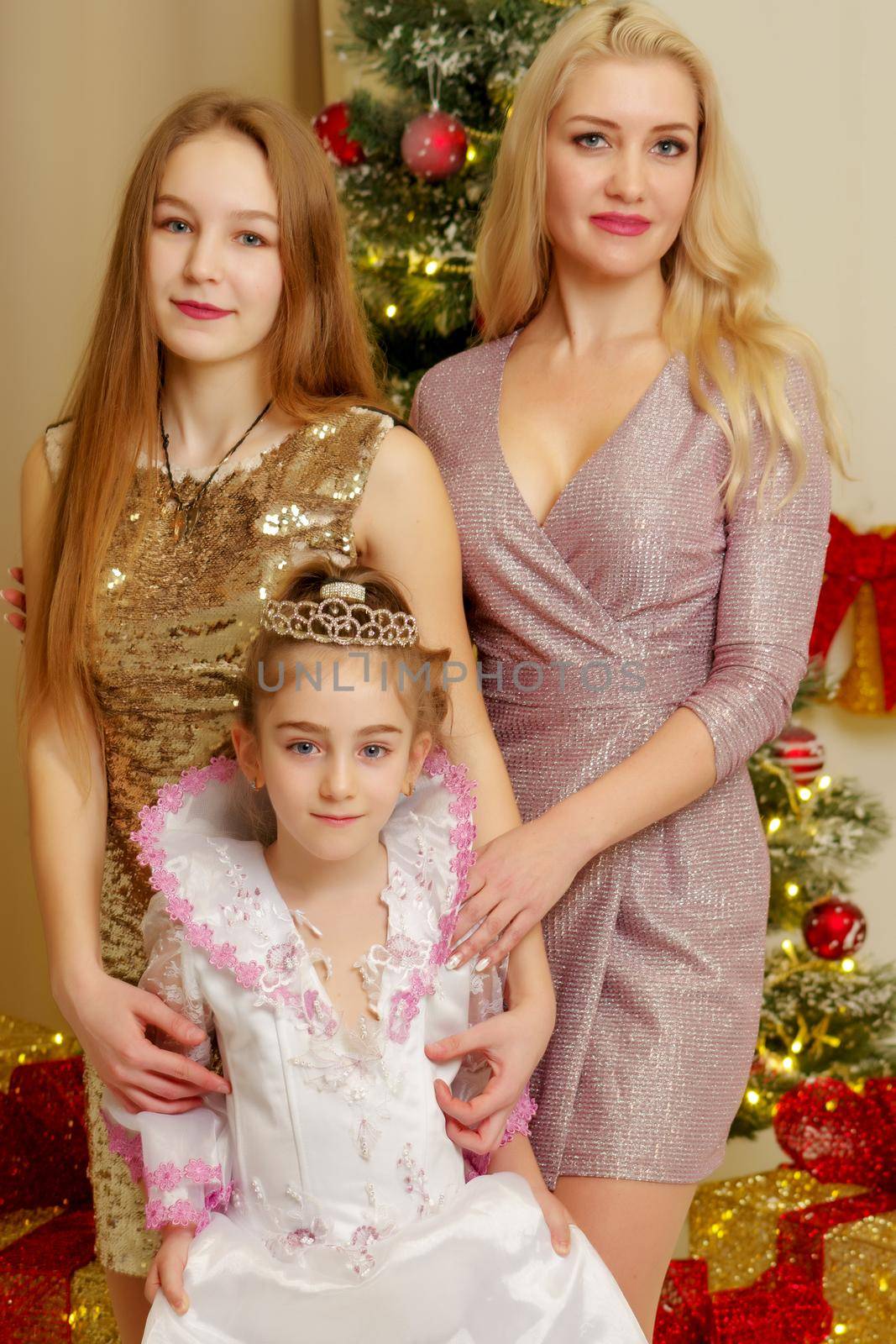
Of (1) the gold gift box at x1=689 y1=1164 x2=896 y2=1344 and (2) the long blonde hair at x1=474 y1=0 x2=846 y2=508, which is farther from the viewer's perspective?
(1) the gold gift box at x1=689 y1=1164 x2=896 y2=1344

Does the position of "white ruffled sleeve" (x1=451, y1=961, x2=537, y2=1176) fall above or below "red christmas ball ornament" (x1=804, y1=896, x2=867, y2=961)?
above

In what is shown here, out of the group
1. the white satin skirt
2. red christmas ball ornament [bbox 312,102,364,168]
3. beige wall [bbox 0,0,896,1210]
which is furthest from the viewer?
beige wall [bbox 0,0,896,1210]

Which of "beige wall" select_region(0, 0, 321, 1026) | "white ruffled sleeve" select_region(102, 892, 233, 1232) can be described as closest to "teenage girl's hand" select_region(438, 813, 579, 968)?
"white ruffled sleeve" select_region(102, 892, 233, 1232)

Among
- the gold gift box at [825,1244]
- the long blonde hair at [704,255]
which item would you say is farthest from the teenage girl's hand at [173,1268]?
the gold gift box at [825,1244]

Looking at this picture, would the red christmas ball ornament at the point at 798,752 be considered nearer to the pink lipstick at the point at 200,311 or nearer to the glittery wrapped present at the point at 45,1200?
the glittery wrapped present at the point at 45,1200

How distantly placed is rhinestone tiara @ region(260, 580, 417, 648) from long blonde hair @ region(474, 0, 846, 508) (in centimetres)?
54

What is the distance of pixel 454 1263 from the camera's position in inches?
52.2

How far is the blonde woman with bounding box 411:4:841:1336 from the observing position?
65.9 inches

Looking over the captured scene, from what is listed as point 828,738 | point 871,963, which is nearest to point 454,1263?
point 871,963

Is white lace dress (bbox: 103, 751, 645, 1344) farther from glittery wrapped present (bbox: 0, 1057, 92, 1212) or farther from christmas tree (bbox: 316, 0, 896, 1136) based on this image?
christmas tree (bbox: 316, 0, 896, 1136)

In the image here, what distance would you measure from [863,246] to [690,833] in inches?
77.9

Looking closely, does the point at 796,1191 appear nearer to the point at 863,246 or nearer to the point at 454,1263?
the point at 454,1263

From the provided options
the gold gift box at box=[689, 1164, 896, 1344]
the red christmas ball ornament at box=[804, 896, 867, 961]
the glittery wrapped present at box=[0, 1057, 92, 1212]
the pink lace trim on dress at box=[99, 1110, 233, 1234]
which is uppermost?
the pink lace trim on dress at box=[99, 1110, 233, 1234]

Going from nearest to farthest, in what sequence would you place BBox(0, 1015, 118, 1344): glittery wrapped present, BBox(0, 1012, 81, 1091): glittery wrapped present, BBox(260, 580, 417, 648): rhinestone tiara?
BBox(260, 580, 417, 648): rhinestone tiara
BBox(0, 1015, 118, 1344): glittery wrapped present
BBox(0, 1012, 81, 1091): glittery wrapped present
